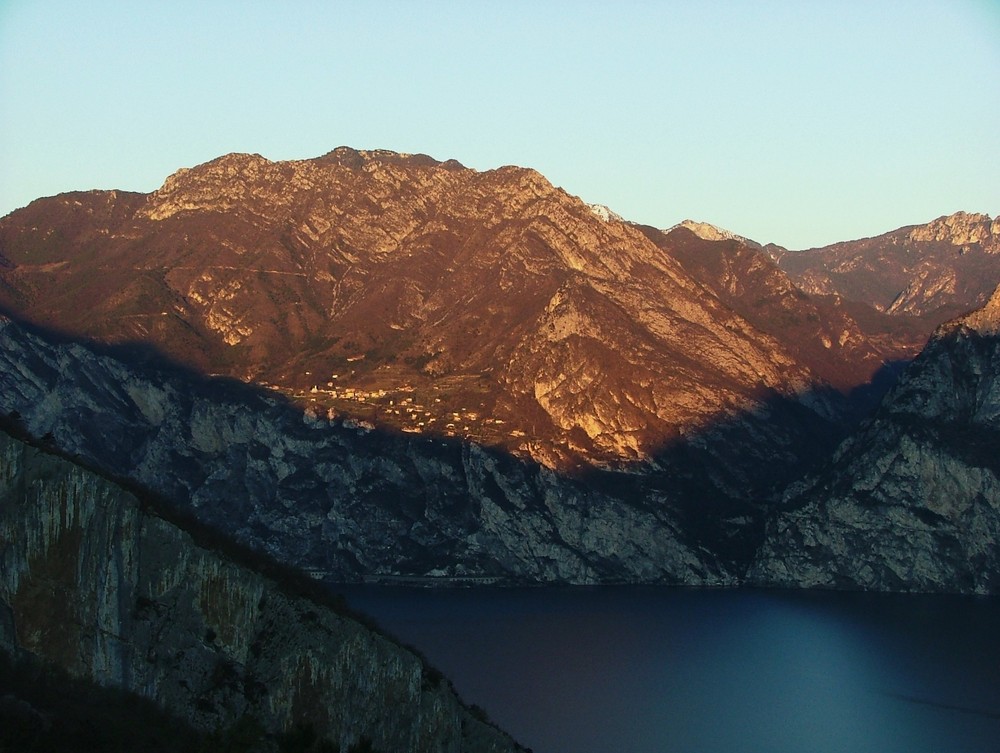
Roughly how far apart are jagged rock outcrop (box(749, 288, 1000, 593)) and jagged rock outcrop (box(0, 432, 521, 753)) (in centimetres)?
11608

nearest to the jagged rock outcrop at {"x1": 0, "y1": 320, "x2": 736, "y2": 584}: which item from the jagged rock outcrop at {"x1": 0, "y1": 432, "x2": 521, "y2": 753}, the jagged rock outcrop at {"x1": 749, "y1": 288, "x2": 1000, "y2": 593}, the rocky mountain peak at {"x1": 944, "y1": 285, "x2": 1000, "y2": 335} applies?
the jagged rock outcrop at {"x1": 749, "y1": 288, "x2": 1000, "y2": 593}

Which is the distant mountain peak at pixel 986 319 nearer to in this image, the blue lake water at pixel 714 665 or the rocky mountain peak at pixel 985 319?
the rocky mountain peak at pixel 985 319

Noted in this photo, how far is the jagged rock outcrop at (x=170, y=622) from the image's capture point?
55.6 metres

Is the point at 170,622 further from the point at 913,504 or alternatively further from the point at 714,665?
the point at 913,504

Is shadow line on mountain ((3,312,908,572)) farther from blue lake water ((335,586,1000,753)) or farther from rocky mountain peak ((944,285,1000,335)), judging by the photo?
rocky mountain peak ((944,285,1000,335))

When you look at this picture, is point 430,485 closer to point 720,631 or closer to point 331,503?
point 331,503

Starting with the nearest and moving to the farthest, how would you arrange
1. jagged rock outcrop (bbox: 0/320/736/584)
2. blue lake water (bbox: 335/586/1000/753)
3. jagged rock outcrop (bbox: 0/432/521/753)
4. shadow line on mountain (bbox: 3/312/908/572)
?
jagged rock outcrop (bbox: 0/432/521/753)
blue lake water (bbox: 335/586/1000/753)
jagged rock outcrop (bbox: 0/320/736/584)
shadow line on mountain (bbox: 3/312/908/572)

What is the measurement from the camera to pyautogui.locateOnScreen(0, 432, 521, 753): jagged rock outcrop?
55.6 meters

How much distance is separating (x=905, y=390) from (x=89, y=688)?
14963 cm

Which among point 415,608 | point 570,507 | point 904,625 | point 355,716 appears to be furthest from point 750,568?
point 355,716

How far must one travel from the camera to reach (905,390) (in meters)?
191

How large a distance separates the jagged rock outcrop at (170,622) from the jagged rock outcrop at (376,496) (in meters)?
108

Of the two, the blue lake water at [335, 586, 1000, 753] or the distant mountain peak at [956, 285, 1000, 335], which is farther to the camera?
the distant mountain peak at [956, 285, 1000, 335]

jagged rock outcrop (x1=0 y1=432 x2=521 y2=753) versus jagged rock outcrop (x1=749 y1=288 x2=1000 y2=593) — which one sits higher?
jagged rock outcrop (x1=749 y1=288 x2=1000 y2=593)
